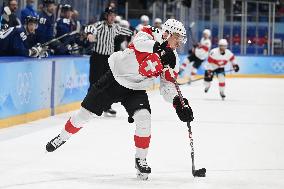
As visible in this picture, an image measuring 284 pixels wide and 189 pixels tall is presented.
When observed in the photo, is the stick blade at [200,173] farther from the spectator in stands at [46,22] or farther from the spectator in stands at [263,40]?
the spectator in stands at [263,40]

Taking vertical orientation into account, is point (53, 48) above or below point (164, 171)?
above

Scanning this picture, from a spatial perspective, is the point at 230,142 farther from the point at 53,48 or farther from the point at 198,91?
the point at 198,91

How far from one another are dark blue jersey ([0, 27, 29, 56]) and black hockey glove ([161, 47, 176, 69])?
14.1 ft

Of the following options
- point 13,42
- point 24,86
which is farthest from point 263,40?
point 24,86

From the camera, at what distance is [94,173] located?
598 cm

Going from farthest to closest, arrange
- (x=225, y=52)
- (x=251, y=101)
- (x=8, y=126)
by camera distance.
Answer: (x=225, y=52)
(x=251, y=101)
(x=8, y=126)

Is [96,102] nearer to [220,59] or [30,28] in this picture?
[30,28]

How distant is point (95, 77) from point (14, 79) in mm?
1577

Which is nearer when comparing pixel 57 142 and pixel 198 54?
pixel 57 142

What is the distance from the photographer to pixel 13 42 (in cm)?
965

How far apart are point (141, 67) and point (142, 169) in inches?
27.8

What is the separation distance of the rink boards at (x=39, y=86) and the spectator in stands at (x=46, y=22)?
402mm

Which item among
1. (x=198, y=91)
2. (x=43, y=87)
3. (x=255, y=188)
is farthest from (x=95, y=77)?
(x=198, y=91)

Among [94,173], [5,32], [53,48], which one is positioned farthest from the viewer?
[53,48]
